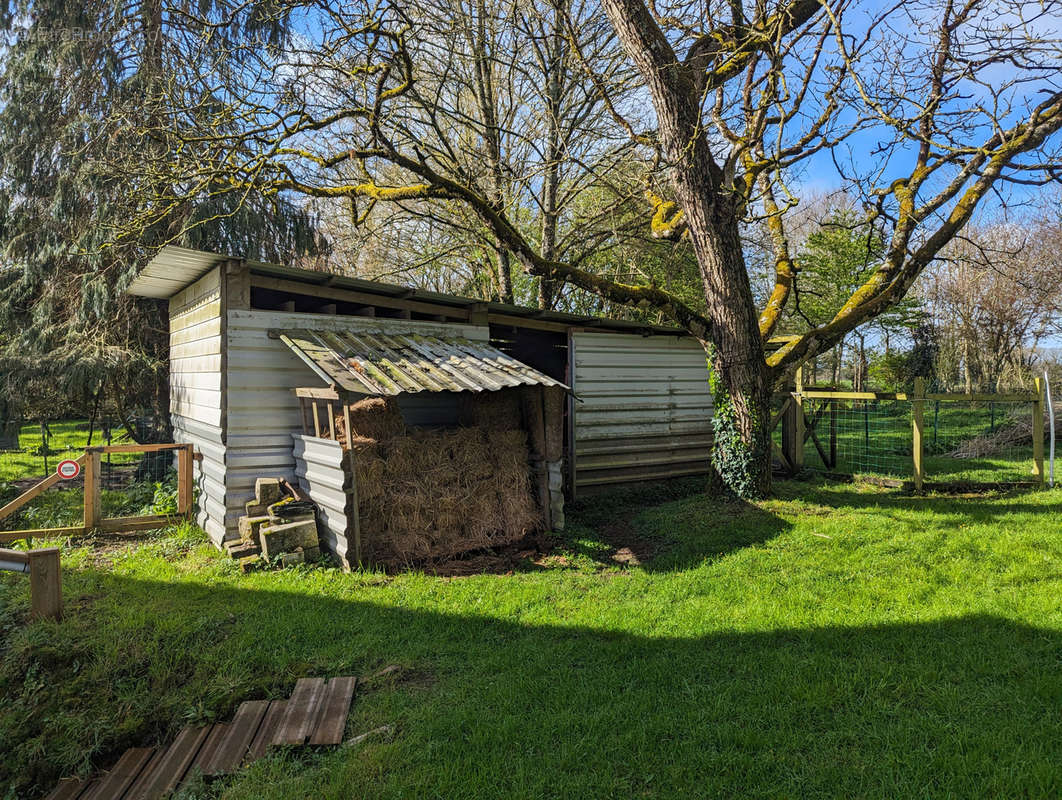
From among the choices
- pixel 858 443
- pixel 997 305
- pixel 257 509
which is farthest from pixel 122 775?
pixel 997 305

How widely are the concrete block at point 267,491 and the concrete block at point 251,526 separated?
22cm

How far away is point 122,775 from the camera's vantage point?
326 centimetres

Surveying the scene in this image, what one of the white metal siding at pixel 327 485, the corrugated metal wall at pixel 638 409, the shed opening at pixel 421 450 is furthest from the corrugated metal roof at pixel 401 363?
the corrugated metal wall at pixel 638 409

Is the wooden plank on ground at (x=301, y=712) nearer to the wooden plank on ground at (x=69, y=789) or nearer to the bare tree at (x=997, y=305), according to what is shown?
the wooden plank on ground at (x=69, y=789)

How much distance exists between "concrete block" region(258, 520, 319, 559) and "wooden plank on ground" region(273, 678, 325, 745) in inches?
102

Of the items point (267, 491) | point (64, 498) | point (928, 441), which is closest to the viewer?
point (267, 491)

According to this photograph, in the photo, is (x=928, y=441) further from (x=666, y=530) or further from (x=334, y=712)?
(x=334, y=712)

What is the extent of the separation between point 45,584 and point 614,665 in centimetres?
421

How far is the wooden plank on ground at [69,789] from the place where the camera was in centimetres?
320

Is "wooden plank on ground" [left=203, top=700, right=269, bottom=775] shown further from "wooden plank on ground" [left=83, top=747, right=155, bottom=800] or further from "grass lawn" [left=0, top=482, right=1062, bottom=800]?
"wooden plank on ground" [left=83, top=747, right=155, bottom=800]

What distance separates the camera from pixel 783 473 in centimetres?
1106

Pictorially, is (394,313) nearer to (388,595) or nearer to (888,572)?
(388,595)

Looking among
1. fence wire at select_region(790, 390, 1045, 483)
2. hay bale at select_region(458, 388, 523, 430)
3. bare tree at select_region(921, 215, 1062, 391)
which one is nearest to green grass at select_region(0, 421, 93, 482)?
hay bale at select_region(458, 388, 523, 430)

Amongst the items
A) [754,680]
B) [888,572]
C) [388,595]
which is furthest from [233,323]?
[888,572]
